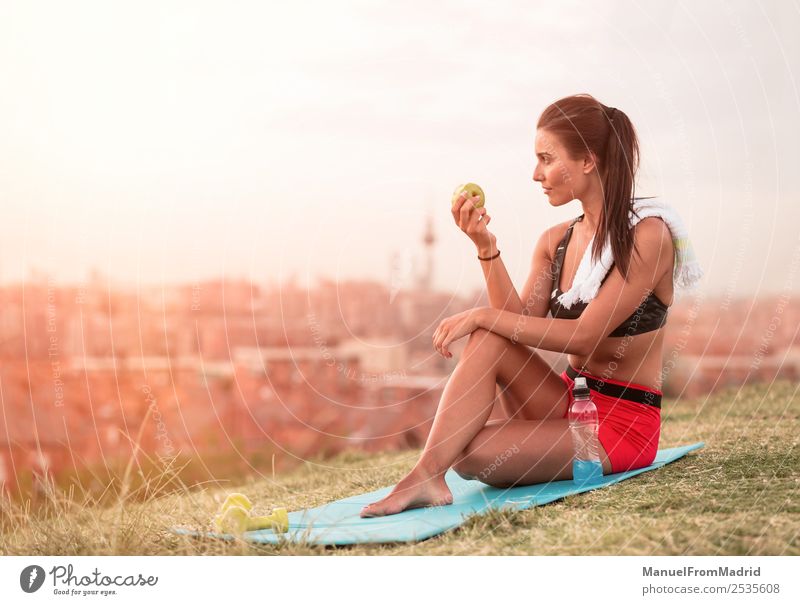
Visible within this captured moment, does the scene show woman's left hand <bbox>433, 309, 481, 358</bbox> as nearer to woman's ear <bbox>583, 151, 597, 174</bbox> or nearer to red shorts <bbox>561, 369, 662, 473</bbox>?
red shorts <bbox>561, 369, 662, 473</bbox>

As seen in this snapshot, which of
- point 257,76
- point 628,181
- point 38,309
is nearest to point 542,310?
point 628,181

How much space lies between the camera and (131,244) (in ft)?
11.4

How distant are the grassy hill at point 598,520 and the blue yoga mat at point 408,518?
0.09 feet

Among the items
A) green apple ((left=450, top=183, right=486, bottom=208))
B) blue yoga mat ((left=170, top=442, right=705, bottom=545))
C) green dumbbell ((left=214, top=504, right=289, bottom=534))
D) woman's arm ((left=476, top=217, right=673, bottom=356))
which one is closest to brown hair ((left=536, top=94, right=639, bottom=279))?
woman's arm ((left=476, top=217, right=673, bottom=356))

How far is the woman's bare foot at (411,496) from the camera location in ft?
7.50

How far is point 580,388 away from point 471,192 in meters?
0.68

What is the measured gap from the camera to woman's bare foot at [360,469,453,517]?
7.50ft

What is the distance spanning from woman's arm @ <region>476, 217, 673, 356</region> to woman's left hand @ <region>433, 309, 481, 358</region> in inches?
0.7

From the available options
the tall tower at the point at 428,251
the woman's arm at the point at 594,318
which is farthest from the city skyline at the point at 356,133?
the woman's arm at the point at 594,318

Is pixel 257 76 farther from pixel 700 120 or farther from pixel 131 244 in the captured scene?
pixel 700 120

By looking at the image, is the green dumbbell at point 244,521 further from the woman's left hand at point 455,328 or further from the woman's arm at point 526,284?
the woman's arm at point 526,284

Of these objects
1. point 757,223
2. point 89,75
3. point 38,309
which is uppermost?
point 89,75

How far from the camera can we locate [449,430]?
2.29 m

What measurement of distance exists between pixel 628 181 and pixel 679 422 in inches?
75.7
